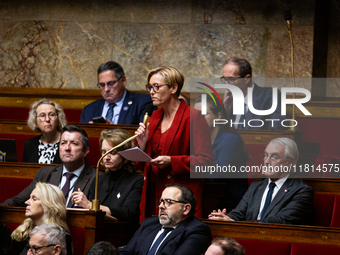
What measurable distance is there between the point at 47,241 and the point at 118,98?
142 cm

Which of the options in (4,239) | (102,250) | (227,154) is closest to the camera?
(102,250)

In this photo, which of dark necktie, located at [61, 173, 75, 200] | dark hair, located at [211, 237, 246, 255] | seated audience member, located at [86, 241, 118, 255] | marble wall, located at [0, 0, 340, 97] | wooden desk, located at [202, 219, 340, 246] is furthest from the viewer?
marble wall, located at [0, 0, 340, 97]

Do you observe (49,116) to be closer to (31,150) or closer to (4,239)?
(31,150)

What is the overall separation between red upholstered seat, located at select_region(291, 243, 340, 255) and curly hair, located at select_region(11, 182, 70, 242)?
33.2 inches

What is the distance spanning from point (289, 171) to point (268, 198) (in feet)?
0.52

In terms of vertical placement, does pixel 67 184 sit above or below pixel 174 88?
below

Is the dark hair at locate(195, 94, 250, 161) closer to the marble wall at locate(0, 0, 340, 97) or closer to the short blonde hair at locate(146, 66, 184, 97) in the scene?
the short blonde hair at locate(146, 66, 184, 97)

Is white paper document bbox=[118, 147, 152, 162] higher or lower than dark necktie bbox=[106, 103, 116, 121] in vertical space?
lower

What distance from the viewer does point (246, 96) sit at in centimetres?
274

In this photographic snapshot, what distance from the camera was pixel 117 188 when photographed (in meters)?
2.39

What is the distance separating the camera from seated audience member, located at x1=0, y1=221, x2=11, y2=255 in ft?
6.79

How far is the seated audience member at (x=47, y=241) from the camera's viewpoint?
190cm

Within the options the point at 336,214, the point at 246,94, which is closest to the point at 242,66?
the point at 246,94

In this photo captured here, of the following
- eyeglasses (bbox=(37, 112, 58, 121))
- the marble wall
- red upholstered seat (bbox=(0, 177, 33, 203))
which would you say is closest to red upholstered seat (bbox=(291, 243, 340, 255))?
red upholstered seat (bbox=(0, 177, 33, 203))
